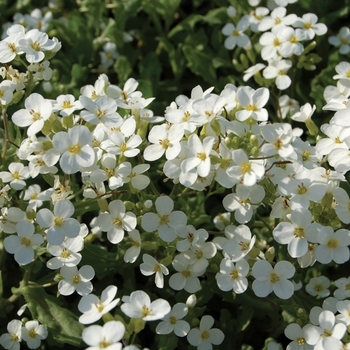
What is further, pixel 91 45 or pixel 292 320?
pixel 91 45

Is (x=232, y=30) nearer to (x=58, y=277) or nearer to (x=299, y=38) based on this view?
(x=299, y=38)

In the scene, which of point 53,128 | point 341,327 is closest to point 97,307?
point 53,128

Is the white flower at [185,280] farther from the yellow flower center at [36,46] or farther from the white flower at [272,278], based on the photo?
the yellow flower center at [36,46]

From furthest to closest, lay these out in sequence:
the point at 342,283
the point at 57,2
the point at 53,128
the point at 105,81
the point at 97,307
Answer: the point at 57,2 → the point at 105,81 → the point at 342,283 → the point at 53,128 → the point at 97,307

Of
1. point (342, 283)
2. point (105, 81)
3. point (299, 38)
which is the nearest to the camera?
point (342, 283)

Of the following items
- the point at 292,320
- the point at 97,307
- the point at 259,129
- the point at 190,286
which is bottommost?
the point at 292,320

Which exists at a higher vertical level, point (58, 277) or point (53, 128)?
point (53, 128)

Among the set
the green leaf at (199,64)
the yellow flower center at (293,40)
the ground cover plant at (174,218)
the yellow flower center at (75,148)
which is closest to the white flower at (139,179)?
the ground cover plant at (174,218)

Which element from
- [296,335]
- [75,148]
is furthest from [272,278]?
[75,148]
